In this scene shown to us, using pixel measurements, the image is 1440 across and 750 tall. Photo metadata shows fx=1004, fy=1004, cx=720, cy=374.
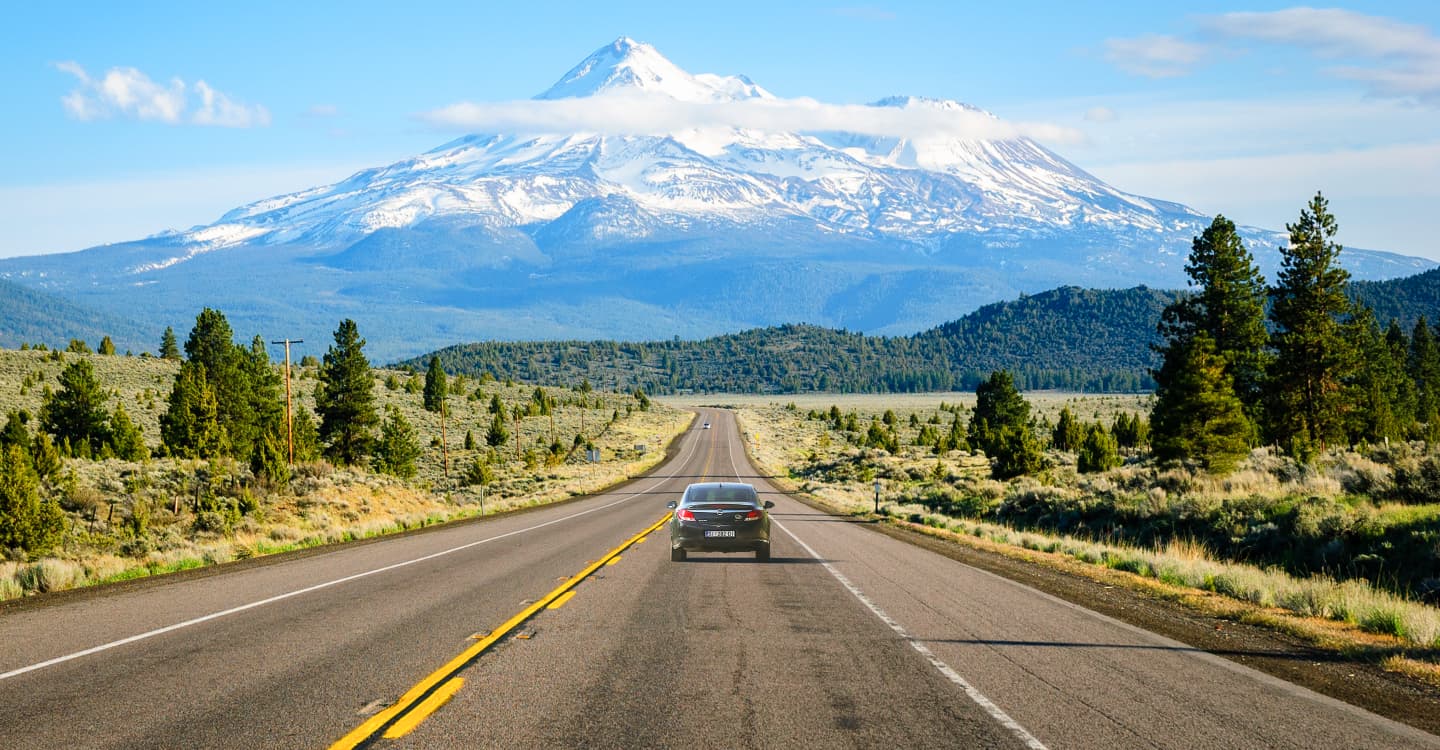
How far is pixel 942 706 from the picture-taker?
7777 mm

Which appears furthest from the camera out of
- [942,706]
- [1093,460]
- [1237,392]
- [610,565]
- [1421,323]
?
[1421,323]

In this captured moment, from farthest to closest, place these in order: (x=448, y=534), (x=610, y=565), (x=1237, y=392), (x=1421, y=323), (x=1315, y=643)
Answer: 1. (x=1421, y=323)
2. (x=1237, y=392)
3. (x=448, y=534)
4. (x=610, y=565)
5. (x=1315, y=643)

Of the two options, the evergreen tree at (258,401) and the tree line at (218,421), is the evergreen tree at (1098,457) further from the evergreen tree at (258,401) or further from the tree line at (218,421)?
the evergreen tree at (258,401)

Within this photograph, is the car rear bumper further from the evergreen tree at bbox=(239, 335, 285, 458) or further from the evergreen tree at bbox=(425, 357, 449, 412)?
the evergreen tree at bbox=(425, 357, 449, 412)

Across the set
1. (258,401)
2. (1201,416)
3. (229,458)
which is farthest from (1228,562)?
(258,401)

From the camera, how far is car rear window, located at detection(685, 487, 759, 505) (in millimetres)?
19484

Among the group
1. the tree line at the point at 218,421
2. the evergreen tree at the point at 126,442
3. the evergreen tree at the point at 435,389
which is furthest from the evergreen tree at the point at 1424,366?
the evergreen tree at the point at 126,442

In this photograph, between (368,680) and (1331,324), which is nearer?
(368,680)

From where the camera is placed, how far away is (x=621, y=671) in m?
8.98

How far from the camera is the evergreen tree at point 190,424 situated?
59125 millimetres

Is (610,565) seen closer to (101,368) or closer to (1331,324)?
(1331,324)

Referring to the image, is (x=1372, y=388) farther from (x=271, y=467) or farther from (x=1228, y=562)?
(x=271, y=467)

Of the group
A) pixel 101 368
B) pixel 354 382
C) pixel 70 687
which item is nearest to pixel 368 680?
pixel 70 687

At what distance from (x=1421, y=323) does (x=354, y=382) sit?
3743 inches
